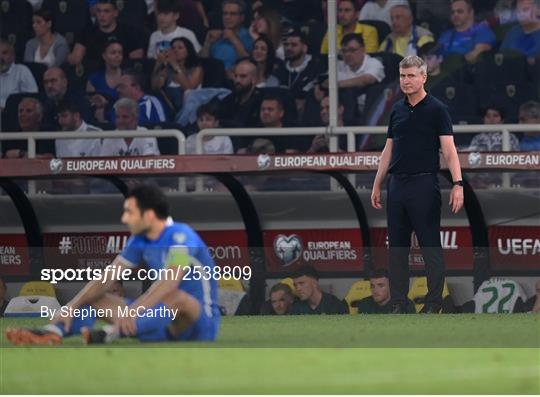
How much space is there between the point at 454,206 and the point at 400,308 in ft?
3.54

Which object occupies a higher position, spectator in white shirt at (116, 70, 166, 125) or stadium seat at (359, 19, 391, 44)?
stadium seat at (359, 19, 391, 44)

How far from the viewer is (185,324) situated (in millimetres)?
9086

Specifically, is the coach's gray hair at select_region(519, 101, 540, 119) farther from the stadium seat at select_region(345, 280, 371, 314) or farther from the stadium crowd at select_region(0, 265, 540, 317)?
the stadium seat at select_region(345, 280, 371, 314)

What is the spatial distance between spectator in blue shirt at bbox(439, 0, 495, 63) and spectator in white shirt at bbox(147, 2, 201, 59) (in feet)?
8.77

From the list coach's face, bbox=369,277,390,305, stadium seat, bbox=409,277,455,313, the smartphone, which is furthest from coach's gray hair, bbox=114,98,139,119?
stadium seat, bbox=409,277,455,313

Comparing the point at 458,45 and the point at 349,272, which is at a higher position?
the point at 458,45

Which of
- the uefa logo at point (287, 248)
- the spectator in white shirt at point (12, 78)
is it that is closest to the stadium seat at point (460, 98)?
the uefa logo at point (287, 248)

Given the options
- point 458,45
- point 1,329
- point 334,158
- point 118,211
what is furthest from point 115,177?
point 458,45

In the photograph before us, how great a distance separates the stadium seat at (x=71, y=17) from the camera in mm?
17594

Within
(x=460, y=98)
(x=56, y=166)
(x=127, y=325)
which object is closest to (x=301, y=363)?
(x=127, y=325)

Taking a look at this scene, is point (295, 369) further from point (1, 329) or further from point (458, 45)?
point (458, 45)

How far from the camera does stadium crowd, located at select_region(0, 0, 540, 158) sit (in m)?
16.0

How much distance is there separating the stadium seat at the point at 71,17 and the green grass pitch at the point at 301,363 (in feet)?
24.5

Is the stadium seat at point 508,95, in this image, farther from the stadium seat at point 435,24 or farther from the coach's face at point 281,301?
the coach's face at point 281,301
